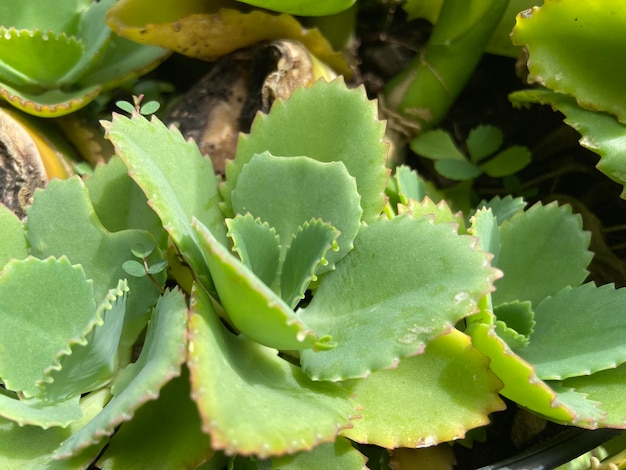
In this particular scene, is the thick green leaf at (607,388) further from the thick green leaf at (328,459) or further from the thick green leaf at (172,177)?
the thick green leaf at (172,177)

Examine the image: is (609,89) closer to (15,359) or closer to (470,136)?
(470,136)

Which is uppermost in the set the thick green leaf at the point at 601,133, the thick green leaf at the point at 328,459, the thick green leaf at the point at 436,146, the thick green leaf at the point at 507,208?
the thick green leaf at the point at 601,133

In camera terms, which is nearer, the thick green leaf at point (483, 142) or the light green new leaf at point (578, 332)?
the light green new leaf at point (578, 332)

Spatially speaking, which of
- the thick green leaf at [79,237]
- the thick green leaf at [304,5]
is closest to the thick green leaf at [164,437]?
the thick green leaf at [79,237]

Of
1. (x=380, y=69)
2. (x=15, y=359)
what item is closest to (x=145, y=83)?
(x=380, y=69)

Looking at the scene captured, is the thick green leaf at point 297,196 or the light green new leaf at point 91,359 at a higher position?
the thick green leaf at point 297,196

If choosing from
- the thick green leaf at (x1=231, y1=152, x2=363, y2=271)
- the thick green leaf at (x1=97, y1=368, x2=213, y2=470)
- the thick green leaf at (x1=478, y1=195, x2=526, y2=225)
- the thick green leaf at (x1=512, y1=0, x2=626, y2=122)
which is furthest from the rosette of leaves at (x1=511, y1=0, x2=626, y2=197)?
the thick green leaf at (x1=97, y1=368, x2=213, y2=470)

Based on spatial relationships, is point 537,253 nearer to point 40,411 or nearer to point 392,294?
point 392,294
